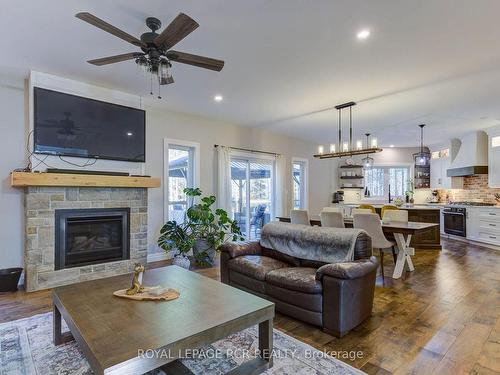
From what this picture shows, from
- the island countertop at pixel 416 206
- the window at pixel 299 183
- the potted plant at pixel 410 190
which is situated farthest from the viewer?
the potted plant at pixel 410 190

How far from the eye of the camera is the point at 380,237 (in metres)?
4.20

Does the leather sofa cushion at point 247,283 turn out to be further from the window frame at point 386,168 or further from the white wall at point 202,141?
the window frame at point 386,168

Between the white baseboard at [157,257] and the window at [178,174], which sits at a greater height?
the window at [178,174]

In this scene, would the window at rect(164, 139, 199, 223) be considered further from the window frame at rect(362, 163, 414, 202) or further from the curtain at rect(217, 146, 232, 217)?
the window frame at rect(362, 163, 414, 202)

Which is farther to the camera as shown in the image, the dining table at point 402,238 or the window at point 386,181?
the window at point 386,181

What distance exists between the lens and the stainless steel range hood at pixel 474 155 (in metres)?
7.04

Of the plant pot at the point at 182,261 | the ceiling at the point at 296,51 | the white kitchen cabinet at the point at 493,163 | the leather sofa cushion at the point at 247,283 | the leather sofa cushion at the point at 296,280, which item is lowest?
the plant pot at the point at 182,261

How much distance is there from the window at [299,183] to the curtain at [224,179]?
242 centimetres

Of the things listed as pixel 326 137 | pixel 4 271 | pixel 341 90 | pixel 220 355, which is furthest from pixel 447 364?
pixel 326 137

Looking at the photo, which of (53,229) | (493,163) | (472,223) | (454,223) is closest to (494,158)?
(493,163)

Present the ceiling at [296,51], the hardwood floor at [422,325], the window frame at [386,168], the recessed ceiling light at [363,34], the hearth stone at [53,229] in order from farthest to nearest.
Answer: the window frame at [386,168] < the hearth stone at [53,229] < the recessed ceiling light at [363,34] < the ceiling at [296,51] < the hardwood floor at [422,325]

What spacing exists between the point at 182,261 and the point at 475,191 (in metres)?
7.68

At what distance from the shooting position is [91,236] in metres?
4.23

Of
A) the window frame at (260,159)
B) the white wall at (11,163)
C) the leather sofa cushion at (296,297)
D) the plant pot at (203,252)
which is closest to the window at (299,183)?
the window frame at (260,159)
